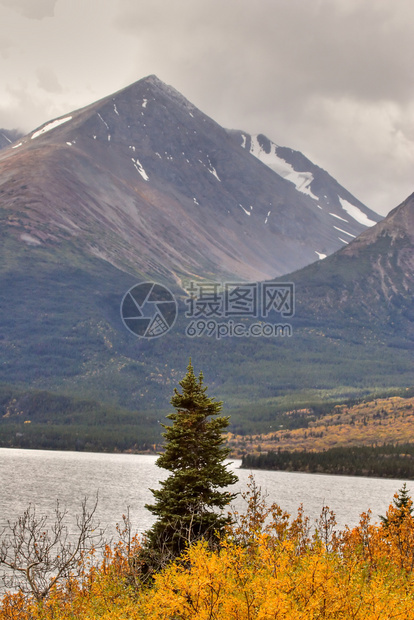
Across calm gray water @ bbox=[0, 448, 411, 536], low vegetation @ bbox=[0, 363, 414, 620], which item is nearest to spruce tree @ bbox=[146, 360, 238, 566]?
low vegetation @ bbox=[0, 363, 414, 620]

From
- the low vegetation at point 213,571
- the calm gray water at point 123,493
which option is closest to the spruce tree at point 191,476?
the low vegetation at point 213,571

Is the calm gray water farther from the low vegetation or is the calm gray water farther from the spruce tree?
the low vegetation

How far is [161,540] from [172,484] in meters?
3.14

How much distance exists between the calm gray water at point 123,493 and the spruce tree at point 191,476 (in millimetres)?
34990

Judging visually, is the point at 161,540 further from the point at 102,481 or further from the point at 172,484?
the point at 102,481

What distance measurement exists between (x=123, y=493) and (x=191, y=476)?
93.7 meters

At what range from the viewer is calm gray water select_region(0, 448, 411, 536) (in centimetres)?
10188

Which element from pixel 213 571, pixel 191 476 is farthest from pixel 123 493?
pixel 213 571

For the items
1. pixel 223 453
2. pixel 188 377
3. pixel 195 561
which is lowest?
pixel 195 561

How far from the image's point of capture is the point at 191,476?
143 feet

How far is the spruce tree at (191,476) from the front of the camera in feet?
139

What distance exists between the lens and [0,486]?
448 ft

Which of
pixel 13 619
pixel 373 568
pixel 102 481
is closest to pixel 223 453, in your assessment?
pixel 373 568

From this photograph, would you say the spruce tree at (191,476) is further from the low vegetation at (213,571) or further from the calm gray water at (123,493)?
the calm gray water at (123,493)
